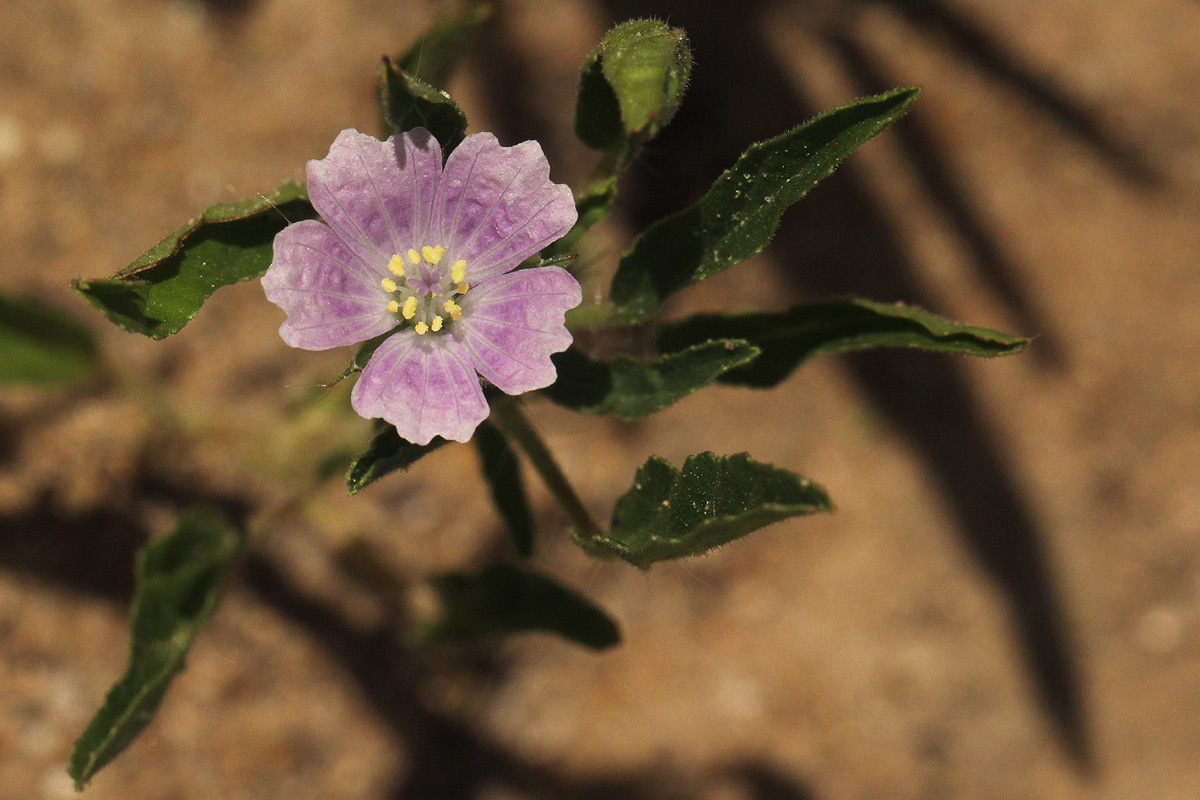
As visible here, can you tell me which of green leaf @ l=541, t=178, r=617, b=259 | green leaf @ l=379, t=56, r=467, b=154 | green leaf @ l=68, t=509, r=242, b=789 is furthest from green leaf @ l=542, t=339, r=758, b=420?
green leaf @ l=68, t=509, r=242, b=789

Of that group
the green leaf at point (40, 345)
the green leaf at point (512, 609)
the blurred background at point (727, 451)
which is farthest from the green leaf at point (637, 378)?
the green leaf at point (40, 345)

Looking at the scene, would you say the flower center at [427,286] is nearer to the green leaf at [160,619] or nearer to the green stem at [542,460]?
the green stem at [542,460]

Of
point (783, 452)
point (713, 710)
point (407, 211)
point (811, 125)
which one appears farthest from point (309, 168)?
point (713, 710)

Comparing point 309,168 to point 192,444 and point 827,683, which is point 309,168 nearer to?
point 192,444

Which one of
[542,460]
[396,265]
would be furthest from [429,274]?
[542,460]

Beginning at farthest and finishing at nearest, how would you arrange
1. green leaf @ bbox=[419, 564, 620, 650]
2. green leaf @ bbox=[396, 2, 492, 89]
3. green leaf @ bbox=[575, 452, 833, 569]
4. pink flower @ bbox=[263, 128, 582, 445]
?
green leaf @ bbox=[419, 564, 620, 650]
green leaf @ bbox=[396, 2, 492, 89]
pink flower @ bbox=[263, 128, 582, 445]
green leaf @ bbox=[575, 452, 833, 569]

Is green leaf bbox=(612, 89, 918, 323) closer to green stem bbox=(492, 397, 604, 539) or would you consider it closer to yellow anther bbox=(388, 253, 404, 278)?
green stem bbox=(492, 397, 604, 539)
